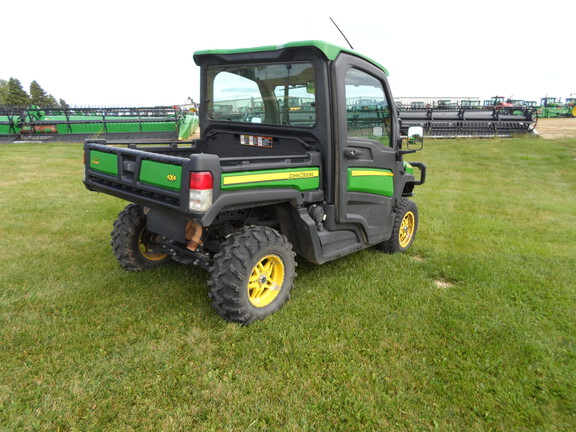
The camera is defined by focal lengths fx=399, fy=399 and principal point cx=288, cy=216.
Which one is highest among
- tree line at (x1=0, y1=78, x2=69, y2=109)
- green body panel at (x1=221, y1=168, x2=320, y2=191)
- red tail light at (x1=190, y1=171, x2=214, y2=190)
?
tree line at (x1=0, y1=78, x2=69, y2=109)

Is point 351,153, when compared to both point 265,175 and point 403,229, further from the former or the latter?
point 403,229

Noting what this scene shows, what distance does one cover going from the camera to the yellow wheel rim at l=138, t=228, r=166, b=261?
13.3ft

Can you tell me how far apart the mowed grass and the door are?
0.62m

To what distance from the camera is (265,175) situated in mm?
3023

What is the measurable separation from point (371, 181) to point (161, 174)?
83.1 inches

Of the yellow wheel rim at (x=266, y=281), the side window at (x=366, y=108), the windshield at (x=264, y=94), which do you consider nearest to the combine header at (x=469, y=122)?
the side window at (x=366, y=108)

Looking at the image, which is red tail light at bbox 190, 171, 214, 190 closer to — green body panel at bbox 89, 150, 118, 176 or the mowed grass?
green body panel at bbox 89, 150, 118, 176

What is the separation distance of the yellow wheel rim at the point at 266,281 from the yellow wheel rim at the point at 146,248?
52.8 inches

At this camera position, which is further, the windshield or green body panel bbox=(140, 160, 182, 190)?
the windshield

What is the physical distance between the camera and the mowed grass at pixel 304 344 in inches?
90.2

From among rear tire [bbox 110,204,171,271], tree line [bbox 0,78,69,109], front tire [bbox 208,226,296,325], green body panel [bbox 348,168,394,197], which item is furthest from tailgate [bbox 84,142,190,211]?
tree line [bbox 0,78,69,109]

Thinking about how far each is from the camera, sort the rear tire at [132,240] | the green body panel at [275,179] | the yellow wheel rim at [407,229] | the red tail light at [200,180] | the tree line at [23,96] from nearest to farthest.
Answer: the red tail light at [200,180] < the green body panel at [275,179] < the rear tire at [132,240] < the yellow wheel rim at [407,229] < the tree line at [23,96]

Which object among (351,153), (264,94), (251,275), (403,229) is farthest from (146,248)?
(403,229)

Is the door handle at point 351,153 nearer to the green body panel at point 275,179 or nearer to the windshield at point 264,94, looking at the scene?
the green body panel at point 275,179
